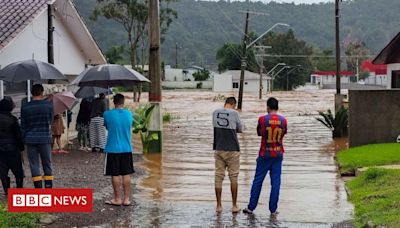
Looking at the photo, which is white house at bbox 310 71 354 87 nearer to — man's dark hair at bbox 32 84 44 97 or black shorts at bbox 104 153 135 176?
black shorts at bbox 104 153 135 176

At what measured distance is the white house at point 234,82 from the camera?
330 feet

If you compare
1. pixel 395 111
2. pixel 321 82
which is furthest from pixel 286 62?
pixel 395 111

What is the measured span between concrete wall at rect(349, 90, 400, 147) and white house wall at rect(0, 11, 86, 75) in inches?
347

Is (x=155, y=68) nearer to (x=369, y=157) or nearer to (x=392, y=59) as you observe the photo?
(x=369, y=157)

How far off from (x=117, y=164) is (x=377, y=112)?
9728mm

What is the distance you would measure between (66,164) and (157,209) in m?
5.57

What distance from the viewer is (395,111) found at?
17.7 m

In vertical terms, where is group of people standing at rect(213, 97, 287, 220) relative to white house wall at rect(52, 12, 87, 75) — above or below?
below

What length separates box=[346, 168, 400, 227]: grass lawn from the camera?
8586 millimetres

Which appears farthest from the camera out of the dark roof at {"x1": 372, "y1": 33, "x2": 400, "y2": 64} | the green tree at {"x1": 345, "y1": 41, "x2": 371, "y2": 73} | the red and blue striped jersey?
the green tree at {"x1": 345, "y1": 41, "x2": 371, "y2": 73}

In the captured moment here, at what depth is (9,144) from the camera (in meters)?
10.2

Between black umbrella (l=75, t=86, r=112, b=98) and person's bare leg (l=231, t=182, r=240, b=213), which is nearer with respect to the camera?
person's bare leg (l=231, t=182, r=240, b=213)

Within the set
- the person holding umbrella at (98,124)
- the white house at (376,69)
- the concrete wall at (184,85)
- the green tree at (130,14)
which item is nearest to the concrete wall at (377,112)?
the white house at (376,69)

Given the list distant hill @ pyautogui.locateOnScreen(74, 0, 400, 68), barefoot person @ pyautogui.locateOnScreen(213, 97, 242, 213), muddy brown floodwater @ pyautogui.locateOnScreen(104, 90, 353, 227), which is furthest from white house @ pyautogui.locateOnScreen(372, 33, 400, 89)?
distant hill @ pyautogui.locateOnScreen(74, 0, 400, 68)
